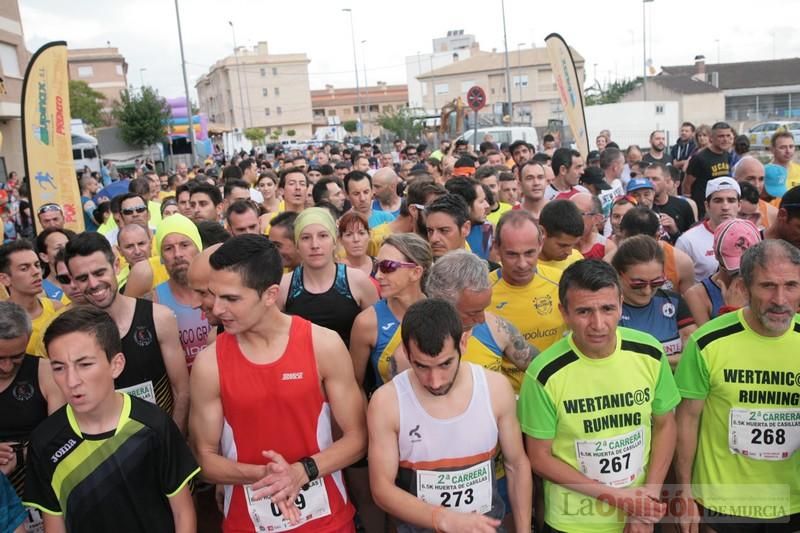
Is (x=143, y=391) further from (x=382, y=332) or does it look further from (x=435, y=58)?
(x=435, y=58)

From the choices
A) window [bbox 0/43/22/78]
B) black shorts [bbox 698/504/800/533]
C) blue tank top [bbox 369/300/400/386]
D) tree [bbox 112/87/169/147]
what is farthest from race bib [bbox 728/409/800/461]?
tree [bbox 112/87/169/147]

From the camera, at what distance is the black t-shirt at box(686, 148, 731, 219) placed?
8.71 m

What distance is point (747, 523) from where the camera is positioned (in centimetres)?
296

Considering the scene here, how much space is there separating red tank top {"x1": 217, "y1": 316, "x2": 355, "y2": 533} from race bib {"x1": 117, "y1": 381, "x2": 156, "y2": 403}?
0.79m

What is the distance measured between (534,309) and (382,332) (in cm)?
96

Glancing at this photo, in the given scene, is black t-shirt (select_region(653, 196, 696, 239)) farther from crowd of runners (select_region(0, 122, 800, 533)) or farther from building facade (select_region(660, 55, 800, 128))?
building facade (select_region(660, 55, 800, 128))

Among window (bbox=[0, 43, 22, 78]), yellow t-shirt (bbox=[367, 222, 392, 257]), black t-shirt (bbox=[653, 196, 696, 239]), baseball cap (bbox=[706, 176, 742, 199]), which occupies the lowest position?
black t-shirt (bbox=[653, 196, 696, 239])

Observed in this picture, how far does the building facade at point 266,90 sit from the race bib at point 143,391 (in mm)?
95137

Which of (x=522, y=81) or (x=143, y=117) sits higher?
(x=522, y=81)

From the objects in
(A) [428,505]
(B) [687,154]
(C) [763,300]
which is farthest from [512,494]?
(B) [687,154]

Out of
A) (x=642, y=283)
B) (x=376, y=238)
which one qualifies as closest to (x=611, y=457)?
(x=642, y=283)

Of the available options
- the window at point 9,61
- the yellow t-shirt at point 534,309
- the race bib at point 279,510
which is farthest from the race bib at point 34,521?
the window at point 9,61

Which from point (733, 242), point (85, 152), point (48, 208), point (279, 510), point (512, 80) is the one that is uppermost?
point (512, 80)

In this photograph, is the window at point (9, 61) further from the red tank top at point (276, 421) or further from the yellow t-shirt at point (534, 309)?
the red tank top at point (276, 421)
